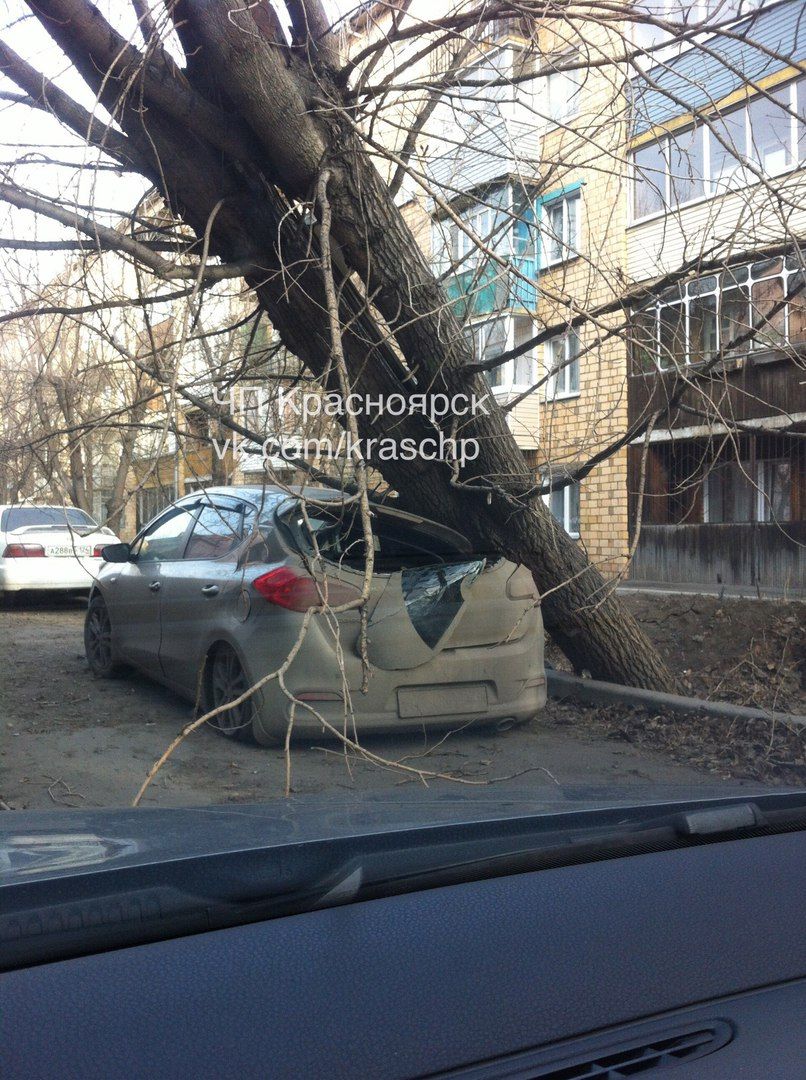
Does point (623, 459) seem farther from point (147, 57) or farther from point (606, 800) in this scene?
point (606, 800)

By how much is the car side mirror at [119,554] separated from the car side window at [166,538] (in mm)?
55

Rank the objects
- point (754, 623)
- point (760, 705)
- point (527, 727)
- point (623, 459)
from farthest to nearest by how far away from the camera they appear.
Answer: point (623, 459), point (754, 623), point (760, 705), point (527, 727)

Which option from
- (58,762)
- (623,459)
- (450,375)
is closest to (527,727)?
(450,375)

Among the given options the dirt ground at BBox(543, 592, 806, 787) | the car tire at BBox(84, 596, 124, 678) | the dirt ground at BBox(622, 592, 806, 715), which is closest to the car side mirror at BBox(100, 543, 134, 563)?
the car tire at BBox(84, 596, 124, 678)

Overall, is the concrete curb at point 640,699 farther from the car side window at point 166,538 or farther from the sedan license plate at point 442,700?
the car side window at point 166,538

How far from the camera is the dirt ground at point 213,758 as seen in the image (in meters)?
5.05

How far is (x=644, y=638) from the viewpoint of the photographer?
751cm

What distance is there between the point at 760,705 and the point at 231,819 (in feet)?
17.8

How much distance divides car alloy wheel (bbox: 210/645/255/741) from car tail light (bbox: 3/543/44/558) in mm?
7648

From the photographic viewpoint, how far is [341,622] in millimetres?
5543

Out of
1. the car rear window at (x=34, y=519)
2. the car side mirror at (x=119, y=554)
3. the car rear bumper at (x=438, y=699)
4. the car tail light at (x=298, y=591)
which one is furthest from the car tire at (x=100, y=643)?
the car rear window at (x=34, y=519)

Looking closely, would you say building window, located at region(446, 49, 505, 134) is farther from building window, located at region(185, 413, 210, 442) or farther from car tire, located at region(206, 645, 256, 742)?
car tire, located at region(206, 645, 256, 742)

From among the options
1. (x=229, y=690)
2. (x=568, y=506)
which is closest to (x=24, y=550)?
(x=229, y=690)

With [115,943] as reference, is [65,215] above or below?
above
